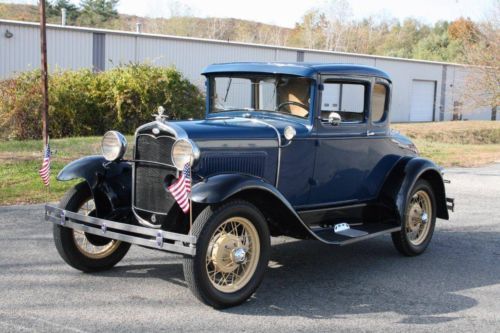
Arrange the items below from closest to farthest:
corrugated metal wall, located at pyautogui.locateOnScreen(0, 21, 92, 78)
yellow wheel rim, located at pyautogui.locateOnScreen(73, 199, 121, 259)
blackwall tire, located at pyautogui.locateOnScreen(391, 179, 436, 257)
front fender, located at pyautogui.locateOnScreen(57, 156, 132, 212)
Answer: front fender, located at pyautogui.locateOnScreen(57, 156, 132, 212)
yellow wheel rim, located at pyautogui.locateOnScreen(73, 199, 121, 259)
blackwall tire, located at pyautogui.locateOnScreen(391, 179, 436, 257)
corrugated metal wall, located at pyautogui.locateOnScreen(0, 21, 92, 78)

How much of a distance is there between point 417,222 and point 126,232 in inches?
130

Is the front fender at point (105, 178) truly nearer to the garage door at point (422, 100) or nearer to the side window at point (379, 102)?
the side window at point (379, 102)

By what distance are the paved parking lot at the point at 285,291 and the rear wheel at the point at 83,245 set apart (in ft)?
0.37

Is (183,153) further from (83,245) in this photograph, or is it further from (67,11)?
(67,11)

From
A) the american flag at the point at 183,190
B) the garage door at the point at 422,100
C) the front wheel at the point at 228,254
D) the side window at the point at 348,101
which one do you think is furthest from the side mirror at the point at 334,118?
the garage door at the point at 422,100

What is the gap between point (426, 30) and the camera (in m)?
72.9

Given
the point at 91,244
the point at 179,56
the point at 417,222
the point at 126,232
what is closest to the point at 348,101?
the point at 417,222

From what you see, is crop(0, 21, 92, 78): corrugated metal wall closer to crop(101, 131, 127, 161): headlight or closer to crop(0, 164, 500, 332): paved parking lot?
crop(0, 164, 500, 332): paved parking lot

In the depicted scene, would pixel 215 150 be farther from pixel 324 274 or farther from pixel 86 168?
pixel 324 274

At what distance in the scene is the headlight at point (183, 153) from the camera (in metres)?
5.10

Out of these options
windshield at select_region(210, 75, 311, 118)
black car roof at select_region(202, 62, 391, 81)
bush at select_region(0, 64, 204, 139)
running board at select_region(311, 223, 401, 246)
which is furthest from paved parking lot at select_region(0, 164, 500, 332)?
bush at select_region(0, 64, 204, 139)

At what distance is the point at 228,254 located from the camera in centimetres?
508

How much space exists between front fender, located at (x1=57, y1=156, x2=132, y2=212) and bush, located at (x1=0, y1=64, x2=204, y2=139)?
10.3 meters

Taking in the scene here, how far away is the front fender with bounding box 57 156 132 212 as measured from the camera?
5828 mm
